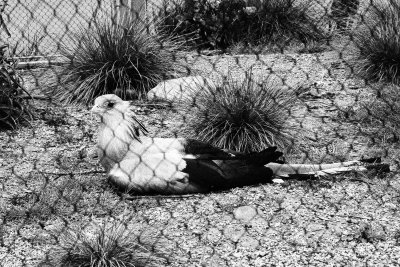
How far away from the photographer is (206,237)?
3801mm

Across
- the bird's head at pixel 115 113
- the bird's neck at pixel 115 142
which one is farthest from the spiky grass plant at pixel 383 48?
the bird's neck at pixel 115 142

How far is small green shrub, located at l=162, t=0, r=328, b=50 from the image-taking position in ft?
21.4

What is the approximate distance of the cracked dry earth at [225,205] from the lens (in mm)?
3684

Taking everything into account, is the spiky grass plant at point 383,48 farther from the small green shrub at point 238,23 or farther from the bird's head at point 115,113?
the bird's head at point 115,113

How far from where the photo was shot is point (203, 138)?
484cm

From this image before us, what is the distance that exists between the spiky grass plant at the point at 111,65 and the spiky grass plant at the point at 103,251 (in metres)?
2.14

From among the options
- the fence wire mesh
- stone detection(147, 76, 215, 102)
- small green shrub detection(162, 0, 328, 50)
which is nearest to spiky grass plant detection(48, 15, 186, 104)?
the fence wire mesh

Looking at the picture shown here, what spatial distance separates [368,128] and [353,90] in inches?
25.0

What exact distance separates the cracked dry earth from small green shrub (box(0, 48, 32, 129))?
10 cm

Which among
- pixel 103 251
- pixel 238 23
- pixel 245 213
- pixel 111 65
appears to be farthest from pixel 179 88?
pixel 103 251

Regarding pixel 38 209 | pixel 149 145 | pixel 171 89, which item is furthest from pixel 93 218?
pixel 171 89

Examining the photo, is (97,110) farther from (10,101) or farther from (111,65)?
(111,65)

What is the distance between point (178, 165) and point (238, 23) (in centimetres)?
262

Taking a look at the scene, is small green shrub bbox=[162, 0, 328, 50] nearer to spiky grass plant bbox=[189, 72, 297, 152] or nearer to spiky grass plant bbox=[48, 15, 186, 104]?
spiky grass plant bbox=[48, 15, 186, 104]
